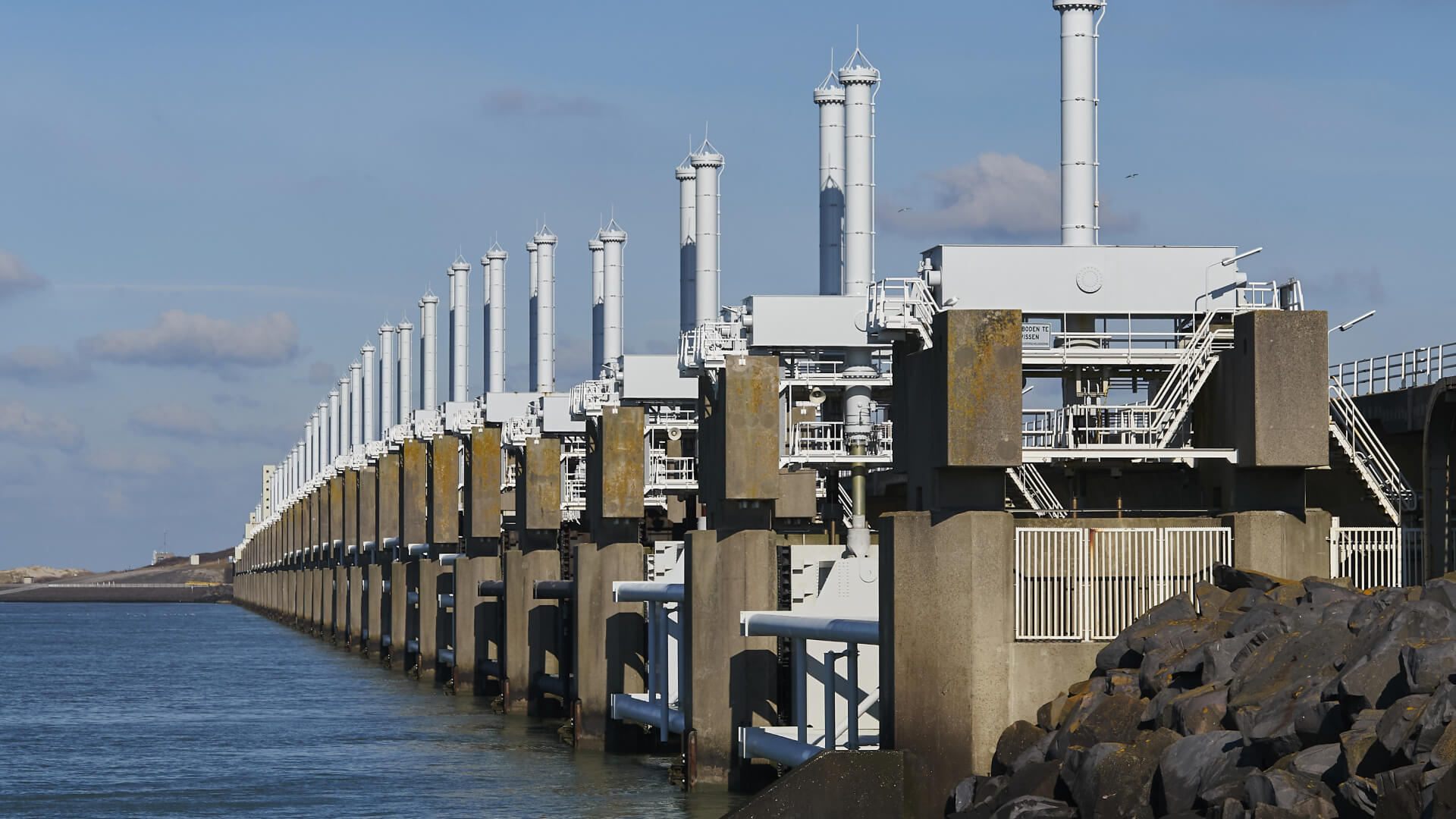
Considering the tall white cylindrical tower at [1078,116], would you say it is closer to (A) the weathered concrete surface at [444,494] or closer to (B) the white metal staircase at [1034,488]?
(B) the white metal staircase at [1034,488]

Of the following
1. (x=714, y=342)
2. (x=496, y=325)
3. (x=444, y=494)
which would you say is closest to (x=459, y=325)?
(x=496, y=325)

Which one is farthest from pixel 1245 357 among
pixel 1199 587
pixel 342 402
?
pixel 342 402

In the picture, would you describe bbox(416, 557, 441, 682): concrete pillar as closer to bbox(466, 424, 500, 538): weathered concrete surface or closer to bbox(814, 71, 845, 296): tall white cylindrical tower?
bbox(466, 424, 500, 538): weathered concrete surface

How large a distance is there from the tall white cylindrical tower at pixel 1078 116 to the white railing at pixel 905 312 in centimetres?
821

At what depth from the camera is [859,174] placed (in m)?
48.7

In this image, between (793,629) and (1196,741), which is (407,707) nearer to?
(793,629)

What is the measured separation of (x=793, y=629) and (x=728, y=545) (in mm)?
4078

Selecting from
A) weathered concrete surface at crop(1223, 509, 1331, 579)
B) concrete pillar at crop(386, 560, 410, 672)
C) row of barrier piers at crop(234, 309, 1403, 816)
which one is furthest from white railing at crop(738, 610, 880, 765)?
concrete pillar at crop(386, 560, 410, 672)

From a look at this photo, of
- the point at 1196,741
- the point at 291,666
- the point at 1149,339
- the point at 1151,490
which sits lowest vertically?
the point at 291,666

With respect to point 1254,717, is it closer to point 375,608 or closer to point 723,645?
point 723,645

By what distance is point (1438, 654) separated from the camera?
18.2m

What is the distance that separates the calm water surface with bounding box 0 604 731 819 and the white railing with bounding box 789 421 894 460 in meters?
7.96

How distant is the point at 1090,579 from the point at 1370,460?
12.0 meters

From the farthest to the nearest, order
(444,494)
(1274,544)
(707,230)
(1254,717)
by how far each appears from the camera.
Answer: (444,494) → (707,230) → (1274,544) → (1254,717)
